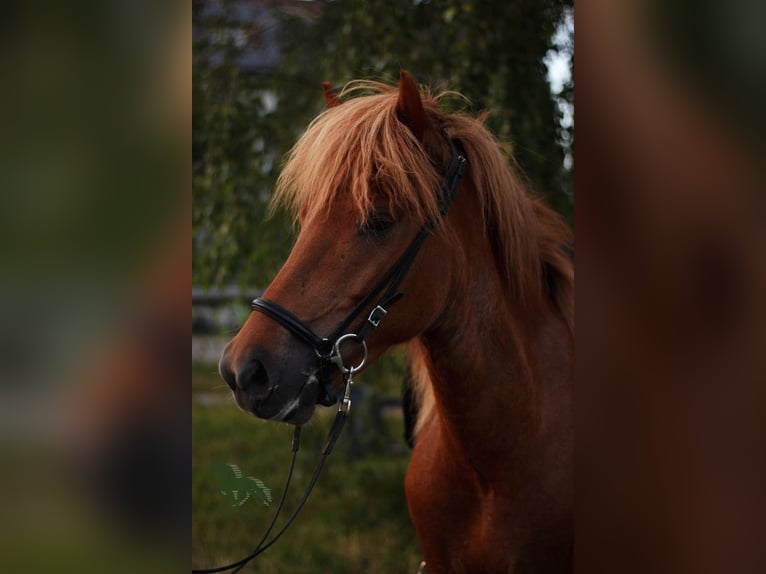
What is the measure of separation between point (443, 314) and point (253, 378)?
1.83 feet

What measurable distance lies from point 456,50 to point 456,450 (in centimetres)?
222

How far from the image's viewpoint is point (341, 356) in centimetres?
167

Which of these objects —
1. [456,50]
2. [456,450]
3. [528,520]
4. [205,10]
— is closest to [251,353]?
[456,450]

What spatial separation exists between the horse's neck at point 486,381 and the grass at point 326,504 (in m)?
1.67

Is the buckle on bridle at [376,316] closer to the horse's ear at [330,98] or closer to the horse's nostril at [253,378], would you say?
the horse's nostril at [253,378]

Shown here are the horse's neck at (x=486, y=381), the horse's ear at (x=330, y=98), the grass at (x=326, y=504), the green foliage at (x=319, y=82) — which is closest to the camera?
the horse's neck at (x=486, y=381)

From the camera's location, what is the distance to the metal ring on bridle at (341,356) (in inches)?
65.1

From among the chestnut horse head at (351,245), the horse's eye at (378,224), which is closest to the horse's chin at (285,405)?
the chestnut horse head at (351,245)

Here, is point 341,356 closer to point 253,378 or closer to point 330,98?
point 253,378
